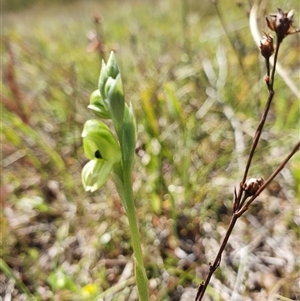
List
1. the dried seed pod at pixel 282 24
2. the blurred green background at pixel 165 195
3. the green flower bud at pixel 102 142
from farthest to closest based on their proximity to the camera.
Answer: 1. the blurred green background at pixel 165 195
2. the green flower bud at pixel 102 142
3. the dried seed pod at pixel 282 24

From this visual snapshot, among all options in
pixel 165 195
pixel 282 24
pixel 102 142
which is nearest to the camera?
pixel 282 24

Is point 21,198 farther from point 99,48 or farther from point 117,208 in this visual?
point 99,48

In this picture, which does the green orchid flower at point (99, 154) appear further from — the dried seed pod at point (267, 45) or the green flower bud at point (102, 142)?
the dried seed pod at point (267, 45)

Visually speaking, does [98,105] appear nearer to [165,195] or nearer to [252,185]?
[252,185]

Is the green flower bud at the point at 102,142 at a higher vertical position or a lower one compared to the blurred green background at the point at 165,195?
higher

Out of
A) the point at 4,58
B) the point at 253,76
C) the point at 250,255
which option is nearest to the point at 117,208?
the point at 250,255

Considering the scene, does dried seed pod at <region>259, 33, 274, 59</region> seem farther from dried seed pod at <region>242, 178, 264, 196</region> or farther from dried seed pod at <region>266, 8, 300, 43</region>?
dried seed pod at <region>242, 178, 264, 196</region>

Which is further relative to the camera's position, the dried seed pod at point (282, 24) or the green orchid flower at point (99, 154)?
the green orchid flower at point (99, 154)

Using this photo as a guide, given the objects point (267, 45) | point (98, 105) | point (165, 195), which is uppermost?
point (267, 45)

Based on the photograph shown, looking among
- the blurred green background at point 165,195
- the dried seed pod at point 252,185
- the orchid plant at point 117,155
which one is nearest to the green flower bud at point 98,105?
the orchid plant at point 117,155

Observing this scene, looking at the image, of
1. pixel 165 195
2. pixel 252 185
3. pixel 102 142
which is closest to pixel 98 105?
pixel 102 142
